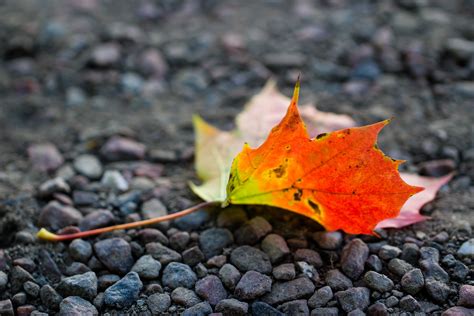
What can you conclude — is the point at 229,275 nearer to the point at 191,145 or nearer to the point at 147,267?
the point at 147,267

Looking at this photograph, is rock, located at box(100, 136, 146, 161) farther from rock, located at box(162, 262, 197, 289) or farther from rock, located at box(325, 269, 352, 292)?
rock, located at box(325, 269, 352, 292)

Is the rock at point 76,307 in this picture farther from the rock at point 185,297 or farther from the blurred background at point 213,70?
the blurred background at point 213,70

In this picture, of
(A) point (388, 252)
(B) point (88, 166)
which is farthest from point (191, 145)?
(A) point (388, 252)

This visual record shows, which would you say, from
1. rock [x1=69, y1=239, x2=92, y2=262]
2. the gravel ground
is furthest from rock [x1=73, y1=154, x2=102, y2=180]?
rock [x1=69, y1=239, x2=92, y2=262]

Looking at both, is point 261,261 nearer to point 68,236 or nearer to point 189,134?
point 68,236

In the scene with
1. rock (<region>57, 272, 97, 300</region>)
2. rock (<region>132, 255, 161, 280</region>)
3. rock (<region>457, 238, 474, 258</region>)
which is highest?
rock (<region>457, 238, 474, 258</region>)

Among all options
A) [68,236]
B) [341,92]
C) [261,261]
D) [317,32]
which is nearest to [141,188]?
[68,236]
